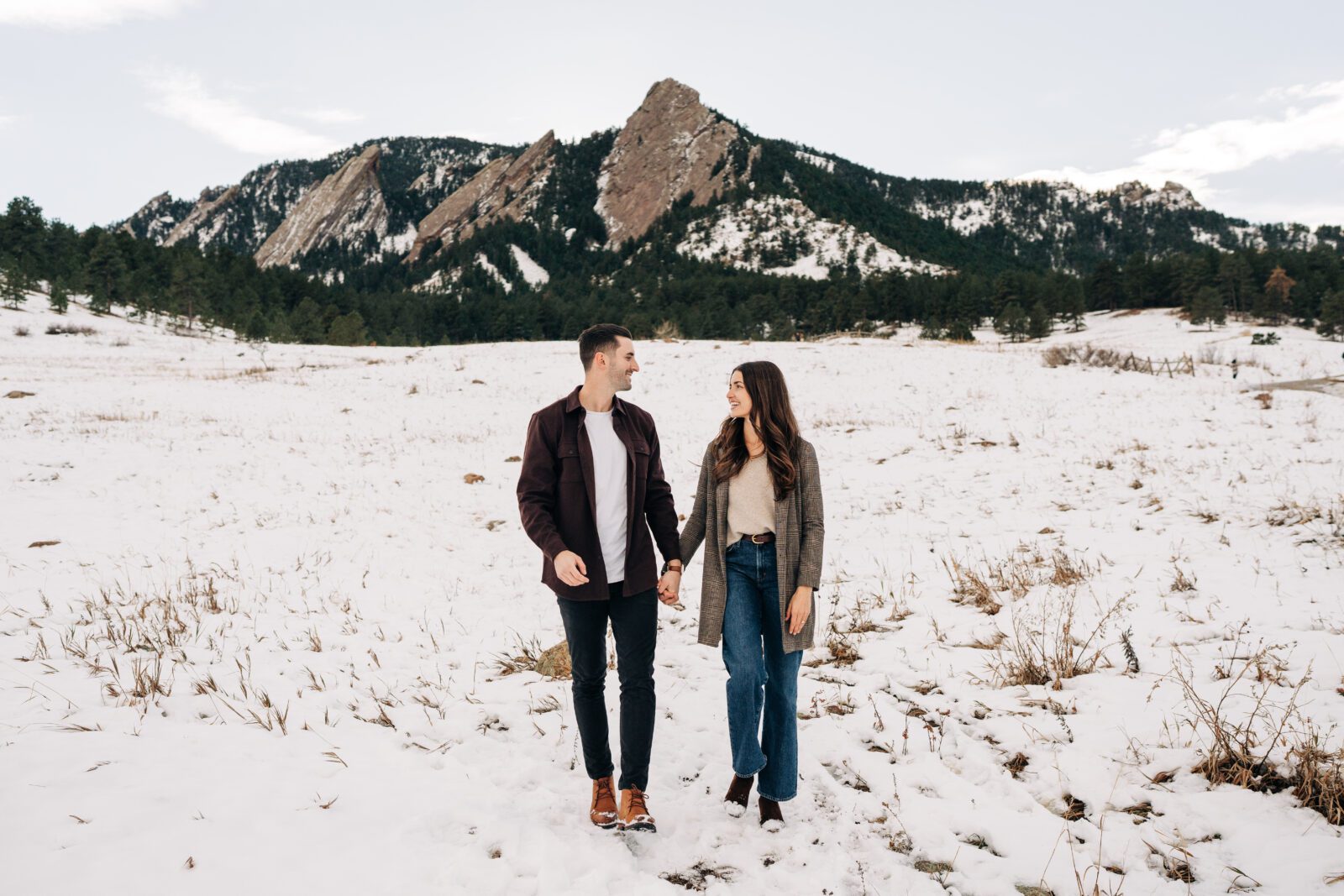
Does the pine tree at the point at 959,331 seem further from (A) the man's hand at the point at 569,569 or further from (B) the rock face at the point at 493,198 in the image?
(B) the rock face at the point at 493,198

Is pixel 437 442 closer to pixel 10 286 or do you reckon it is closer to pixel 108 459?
pixel 108 459

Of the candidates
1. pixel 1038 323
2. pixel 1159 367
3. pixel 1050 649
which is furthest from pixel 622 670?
pixel 1038 323

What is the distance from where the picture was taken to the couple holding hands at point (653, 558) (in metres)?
3.25

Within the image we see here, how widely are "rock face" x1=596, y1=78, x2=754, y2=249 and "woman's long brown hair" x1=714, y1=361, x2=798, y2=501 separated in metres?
151

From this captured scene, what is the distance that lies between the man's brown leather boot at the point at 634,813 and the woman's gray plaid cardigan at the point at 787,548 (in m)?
0.90

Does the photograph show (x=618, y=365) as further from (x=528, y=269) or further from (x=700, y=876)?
(x=528, y=269)

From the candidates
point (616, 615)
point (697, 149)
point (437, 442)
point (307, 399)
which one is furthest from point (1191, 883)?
point (697, 149)

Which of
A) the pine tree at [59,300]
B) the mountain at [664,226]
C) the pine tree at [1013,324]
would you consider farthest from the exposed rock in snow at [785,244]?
the pine tree at [59,300]

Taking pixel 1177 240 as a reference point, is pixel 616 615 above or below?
below

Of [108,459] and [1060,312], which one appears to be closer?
[108,459]

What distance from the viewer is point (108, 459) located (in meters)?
12.2

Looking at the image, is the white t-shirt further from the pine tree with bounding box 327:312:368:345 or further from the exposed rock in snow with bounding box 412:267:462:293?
the exposed rock in snow with bounding box 412:267:462:293

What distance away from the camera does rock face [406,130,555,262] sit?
564 ft

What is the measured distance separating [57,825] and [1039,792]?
511 centimetres
